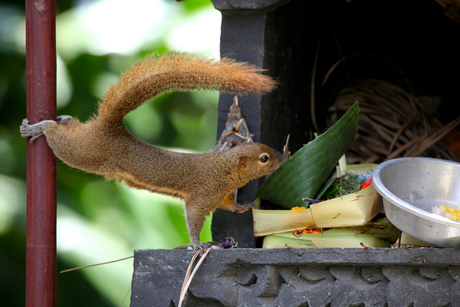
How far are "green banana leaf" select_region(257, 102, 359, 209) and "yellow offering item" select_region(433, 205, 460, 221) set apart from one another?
0.41m

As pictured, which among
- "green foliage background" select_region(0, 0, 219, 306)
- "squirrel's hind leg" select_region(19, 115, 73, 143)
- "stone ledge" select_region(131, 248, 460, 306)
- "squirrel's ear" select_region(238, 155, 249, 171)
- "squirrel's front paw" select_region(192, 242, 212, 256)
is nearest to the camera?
"stone ledge" select_region(131, 248, 460, 306)

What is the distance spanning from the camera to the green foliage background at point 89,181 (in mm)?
4004

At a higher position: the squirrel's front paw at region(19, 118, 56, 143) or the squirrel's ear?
the squirrel's front paw at region(19, 118, 56, 143)

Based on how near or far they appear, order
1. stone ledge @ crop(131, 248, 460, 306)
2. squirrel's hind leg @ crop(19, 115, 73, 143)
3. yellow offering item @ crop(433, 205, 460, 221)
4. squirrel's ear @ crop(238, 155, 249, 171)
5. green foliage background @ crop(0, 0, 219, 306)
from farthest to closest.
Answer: green foliage background @ crop(0, 0, 219, 306) < squirrel's ear @ crop(238, 155, 249, 171) < squirrel's hind leg @ crop(19, 115, 73, 143) < yellow offering item @ crop(433, 205, 460, 221) < stone ledge @ crop(131, 248, 460, 306)

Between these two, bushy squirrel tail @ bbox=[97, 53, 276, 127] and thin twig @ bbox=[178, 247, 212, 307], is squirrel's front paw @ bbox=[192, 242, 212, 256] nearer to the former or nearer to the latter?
thin twig @ bbox=[178, 247, 212, 307]

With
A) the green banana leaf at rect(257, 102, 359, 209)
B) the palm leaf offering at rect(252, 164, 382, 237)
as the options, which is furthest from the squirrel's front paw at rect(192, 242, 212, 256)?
the green banana leaf at rect(257, 102, 359, 209)

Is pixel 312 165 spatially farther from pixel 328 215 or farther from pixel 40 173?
pixel 40 173

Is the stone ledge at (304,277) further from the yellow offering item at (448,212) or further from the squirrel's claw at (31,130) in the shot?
the squirrel's claw at (31,130)

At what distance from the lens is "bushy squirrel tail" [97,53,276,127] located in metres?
1.95

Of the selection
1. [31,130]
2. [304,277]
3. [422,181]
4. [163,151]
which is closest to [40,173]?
[31,130]

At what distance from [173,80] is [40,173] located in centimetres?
57

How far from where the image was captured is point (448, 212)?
73.5 inches

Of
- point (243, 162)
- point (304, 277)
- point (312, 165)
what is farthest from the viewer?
point (243, 162)

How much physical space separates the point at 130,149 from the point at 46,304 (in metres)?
0.62
